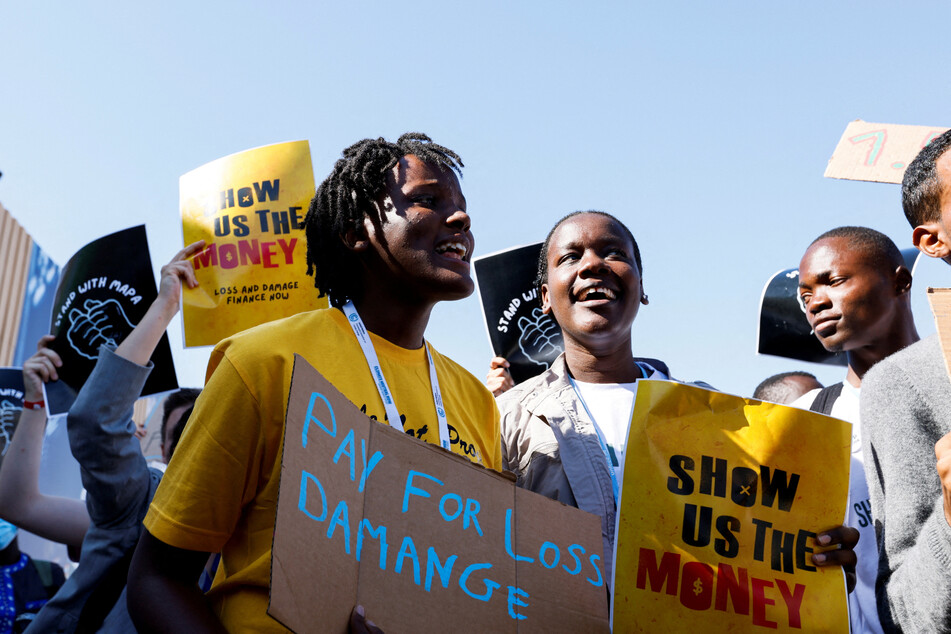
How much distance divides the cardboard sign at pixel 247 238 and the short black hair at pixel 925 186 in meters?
2.36

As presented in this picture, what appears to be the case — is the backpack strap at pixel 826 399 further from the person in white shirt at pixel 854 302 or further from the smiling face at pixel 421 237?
the smiling face at pixel 421 237

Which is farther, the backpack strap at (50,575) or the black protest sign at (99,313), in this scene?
the backpack strap at (50,575)

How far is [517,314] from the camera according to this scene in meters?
4.16

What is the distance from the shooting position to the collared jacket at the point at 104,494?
103 inches

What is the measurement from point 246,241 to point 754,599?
2696 millimetres

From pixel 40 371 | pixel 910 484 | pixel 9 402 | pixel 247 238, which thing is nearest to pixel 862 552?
pixel 910 484

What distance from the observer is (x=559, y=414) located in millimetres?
2729

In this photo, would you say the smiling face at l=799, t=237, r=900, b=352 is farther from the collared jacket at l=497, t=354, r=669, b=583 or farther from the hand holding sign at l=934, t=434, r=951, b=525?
the hand holding sign at l=934, t=434, r=951, b=525

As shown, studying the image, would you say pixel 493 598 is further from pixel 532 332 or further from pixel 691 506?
pixel 532 332

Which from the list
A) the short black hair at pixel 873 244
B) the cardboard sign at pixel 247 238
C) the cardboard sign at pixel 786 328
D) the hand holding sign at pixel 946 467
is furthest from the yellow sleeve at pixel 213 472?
the cardboard sign at pixel 786 328

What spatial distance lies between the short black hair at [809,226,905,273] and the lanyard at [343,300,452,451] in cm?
231

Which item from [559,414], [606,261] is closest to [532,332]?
[606,261]

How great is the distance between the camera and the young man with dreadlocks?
5.73 feet

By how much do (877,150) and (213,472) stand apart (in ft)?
10.7
